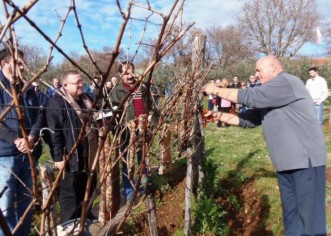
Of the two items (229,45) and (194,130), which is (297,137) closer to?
(194,130)

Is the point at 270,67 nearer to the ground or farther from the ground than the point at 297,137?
farther from the ground

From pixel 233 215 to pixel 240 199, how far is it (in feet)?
1.39

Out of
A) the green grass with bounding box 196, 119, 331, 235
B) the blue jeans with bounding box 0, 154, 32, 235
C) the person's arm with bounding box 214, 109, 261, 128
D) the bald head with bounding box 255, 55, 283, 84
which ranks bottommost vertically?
the green grass with bounding box 196, 119, 331, 235

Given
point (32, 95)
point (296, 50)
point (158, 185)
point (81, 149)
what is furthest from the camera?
point (296, 50)

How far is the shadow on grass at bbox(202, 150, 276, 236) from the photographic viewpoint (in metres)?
4.43

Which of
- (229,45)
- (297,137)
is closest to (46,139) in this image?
(297,137)

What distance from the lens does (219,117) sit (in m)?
3.65

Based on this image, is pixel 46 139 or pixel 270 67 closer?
pixel 270 67

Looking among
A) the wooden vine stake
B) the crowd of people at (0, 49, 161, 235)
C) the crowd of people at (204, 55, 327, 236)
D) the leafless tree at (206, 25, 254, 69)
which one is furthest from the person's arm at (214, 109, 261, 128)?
the leafless tree at (206, 25, 254, 69)

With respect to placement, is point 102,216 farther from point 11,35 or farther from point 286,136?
point 11,35

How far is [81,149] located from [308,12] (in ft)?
A: 133

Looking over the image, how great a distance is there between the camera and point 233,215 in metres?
4.70

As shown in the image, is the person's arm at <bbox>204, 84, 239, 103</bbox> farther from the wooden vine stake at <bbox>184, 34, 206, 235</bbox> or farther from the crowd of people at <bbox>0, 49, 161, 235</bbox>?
the wooden vine stake at <bbox>184, 34, 206, 235</bbox>

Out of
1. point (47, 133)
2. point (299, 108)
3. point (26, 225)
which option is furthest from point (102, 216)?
point (299, 108)
